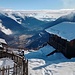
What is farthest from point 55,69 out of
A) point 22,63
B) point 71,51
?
point 71,51

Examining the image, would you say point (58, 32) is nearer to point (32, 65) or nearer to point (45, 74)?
point (32, 65)

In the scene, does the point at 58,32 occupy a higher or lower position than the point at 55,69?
higher

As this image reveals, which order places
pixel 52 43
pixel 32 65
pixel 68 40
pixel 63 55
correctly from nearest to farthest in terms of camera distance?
pixel 32 65 → pixel 68 40 → pixel 63 55 → pixel 52 43

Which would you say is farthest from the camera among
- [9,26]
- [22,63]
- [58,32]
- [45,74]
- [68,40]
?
[9,26]

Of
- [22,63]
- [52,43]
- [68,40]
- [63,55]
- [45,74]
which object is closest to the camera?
[22,63]

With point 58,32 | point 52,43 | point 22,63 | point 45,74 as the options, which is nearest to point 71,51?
point 58,32

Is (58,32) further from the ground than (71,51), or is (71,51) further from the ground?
(58,32)

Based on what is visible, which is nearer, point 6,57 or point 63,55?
point 6,57

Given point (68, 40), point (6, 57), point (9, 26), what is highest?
point (9, 26)

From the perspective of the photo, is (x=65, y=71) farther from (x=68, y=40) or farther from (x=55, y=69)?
(x=68, y=40)
